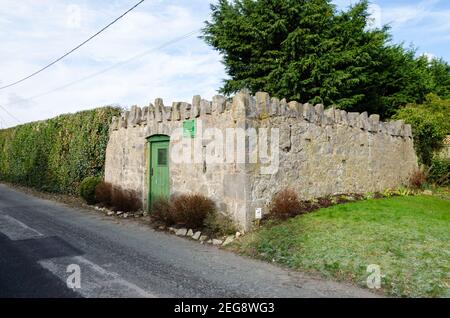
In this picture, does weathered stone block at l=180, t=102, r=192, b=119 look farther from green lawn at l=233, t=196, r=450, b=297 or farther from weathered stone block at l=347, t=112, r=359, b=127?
weathered stone block at l=347, t=112, r=359, b=127

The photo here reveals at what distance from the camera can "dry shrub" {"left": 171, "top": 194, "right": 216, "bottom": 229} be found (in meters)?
7.65

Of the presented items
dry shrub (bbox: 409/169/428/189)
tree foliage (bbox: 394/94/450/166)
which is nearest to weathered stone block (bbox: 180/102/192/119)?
dry shrub (bbox: 409/169/428/189)

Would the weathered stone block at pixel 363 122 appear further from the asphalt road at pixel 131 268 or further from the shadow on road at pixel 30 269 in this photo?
the shadow on road at pixel 30 269

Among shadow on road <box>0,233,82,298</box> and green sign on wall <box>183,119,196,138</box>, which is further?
green sign on wall <box>183,119,196,138</box>

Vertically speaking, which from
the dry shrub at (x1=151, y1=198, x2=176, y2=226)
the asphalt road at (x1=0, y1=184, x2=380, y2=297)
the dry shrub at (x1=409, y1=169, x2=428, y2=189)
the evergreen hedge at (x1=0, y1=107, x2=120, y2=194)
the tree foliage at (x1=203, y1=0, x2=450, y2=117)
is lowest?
the asphalt road at (x1=0, y1=184, x2=380, y2=297)

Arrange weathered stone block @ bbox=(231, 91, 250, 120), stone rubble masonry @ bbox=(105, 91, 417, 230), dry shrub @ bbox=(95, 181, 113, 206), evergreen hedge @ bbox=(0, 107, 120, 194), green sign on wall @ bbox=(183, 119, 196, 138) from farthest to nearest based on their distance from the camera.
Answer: evergreen hedge @ bbox=(0, 107, 120, 194)
dry shrub @ bbox=(95, 181, 113, 206)
green sign on wall @ bbox=(183, 119, 196, 138)
stone rubble masonry @ bbox=(105, 91, 417, 230)
weathered stone block @ bbox=(231, 91, 250, 120)

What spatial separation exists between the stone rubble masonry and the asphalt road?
1.60m

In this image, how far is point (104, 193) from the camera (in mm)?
11133

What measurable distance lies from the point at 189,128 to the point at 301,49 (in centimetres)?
876

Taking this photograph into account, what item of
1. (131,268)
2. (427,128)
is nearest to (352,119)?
(427,128)

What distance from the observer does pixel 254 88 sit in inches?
648

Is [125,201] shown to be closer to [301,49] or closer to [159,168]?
[159,168]

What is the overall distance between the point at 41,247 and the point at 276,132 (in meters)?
5.25
